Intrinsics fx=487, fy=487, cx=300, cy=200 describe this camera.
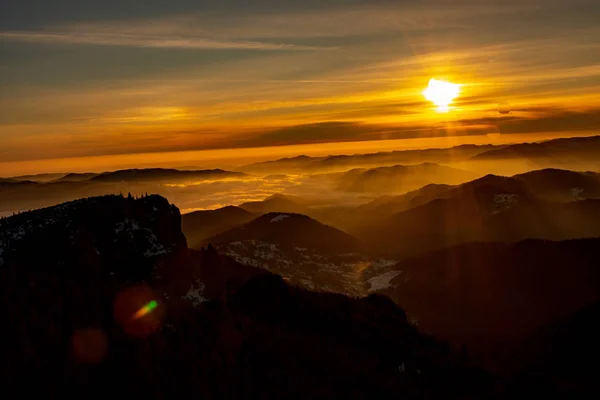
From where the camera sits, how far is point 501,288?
16675cm

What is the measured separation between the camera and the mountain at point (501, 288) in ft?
454

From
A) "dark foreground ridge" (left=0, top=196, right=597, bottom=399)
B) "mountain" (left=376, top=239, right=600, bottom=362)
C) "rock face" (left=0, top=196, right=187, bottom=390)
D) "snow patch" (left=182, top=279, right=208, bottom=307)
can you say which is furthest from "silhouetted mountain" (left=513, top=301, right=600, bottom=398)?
"snow patch" (left=182, top=279, right=208, bottom=307)

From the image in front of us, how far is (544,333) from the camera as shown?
80.9 meters

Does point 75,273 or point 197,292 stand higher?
point 75,273

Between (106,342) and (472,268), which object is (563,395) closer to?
(106,342)

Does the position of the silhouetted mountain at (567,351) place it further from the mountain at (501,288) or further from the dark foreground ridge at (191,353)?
the mountain at (501,288)

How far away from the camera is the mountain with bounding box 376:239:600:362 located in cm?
13850

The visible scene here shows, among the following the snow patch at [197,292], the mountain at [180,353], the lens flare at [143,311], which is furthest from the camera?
the snow patch at [197,292]

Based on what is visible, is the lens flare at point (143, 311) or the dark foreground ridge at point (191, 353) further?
the lens flare at point (143, 311)

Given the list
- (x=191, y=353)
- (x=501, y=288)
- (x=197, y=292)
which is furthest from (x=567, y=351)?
(x=501, y=288)

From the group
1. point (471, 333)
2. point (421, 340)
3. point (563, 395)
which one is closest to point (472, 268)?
point (471, 333)

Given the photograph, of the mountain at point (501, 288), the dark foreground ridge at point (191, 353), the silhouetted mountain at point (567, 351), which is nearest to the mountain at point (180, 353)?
the dark foreground ridge at point (191, 353)

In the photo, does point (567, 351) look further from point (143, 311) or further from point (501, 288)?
point (501, 288)

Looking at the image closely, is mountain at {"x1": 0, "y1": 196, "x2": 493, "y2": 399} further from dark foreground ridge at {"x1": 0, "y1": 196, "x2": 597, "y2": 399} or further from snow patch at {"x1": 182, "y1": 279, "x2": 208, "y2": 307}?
snow patch at {"x1": 182, "y1": 279, "x2": 208, "y2": 307}
